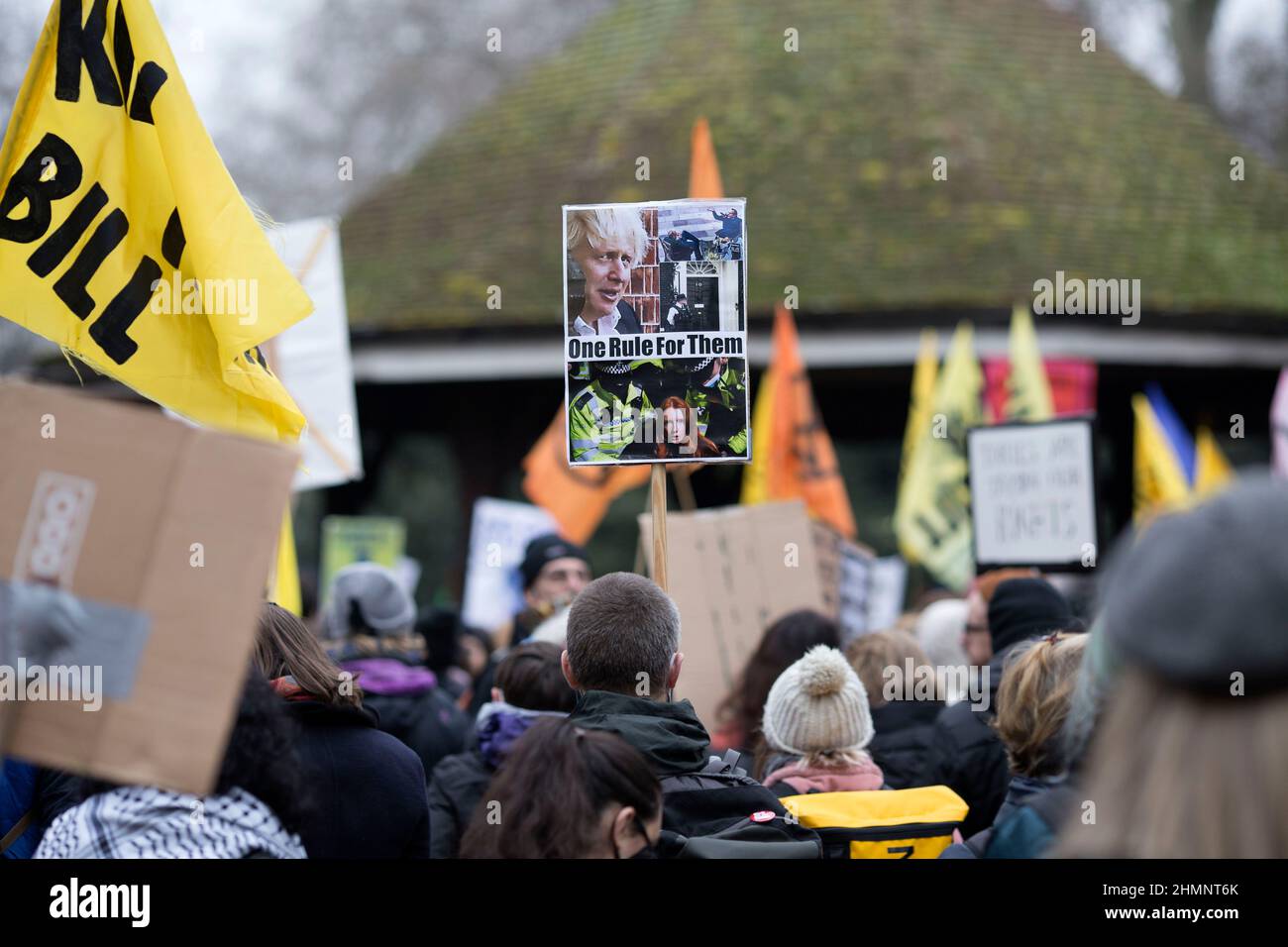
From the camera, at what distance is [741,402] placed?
145 inches

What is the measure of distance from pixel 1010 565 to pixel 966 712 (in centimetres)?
184

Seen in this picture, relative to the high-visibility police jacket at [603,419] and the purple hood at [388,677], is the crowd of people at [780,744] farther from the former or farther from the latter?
the high-visibility police jacket at [603,419]

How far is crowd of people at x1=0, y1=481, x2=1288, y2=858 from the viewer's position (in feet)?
4.70

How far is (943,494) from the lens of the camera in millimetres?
8797

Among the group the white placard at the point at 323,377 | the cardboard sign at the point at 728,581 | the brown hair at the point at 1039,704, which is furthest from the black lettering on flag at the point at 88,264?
the white placard at the point at 323,377

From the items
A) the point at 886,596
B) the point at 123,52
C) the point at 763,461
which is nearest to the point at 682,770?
the point at 123,52

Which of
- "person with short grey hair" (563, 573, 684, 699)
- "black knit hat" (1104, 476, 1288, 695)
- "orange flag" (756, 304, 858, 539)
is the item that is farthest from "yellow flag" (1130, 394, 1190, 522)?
"black knit hat" (1104, 476, 1288, 695)

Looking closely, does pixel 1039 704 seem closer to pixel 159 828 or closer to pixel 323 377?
pixel 159 828

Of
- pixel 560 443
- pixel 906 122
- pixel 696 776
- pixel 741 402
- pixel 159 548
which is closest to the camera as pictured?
pixel 159 548

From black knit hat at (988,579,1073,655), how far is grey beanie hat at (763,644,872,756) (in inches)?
36.3

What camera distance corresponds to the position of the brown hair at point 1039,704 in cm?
292

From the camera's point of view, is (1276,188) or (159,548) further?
(1276,188)
